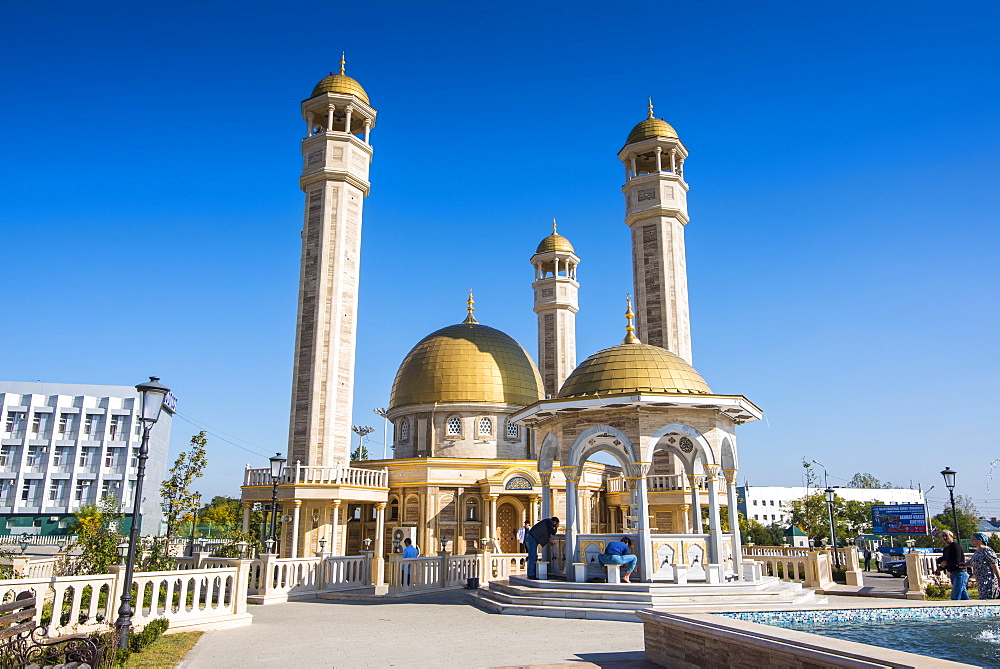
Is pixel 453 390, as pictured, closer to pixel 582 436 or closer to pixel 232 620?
pixel 582 436

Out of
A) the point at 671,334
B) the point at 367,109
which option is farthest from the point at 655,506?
the point at 367,109

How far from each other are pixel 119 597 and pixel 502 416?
2116 centimetres

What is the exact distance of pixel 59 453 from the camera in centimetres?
6247

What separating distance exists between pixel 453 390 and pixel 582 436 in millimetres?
14787

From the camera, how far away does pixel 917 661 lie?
19.2 ft

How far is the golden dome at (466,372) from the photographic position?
32281 millimetres

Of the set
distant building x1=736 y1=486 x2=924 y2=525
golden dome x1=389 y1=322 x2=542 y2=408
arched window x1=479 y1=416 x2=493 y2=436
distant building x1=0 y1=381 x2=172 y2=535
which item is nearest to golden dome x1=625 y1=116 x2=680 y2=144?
golden dome x1=389 y1=322 x2=542 y2=408

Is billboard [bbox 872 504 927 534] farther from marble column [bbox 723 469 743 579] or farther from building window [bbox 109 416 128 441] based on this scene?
building window [bbox 109 416 128 441]

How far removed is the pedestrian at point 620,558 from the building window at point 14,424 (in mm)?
62650

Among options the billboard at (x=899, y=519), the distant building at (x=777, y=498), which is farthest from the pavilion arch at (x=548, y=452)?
the distant building at (x=777, y=498)

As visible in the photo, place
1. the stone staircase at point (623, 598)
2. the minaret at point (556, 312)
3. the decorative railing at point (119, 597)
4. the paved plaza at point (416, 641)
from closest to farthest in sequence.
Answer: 1. the paved plaza at point (416, 641)
2. the decorative railing at point (119, 597)
3. the stone staircase at point (623, 598)
4. the minaret at point (556, 312)

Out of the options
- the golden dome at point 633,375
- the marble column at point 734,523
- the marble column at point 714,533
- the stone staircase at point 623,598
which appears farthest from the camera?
the golden dome at point 633,375

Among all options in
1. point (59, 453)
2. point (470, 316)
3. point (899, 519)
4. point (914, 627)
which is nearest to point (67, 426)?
point (59, 453)

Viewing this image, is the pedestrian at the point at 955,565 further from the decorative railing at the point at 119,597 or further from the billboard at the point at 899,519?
the billboard at the point at 899,519
